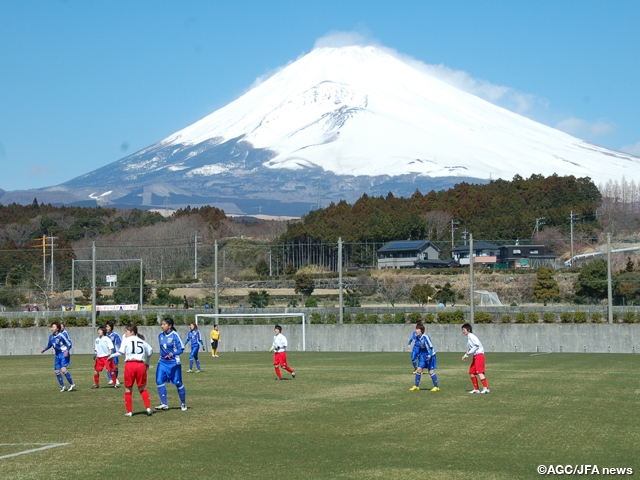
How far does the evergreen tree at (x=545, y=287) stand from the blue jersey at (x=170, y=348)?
4823cm

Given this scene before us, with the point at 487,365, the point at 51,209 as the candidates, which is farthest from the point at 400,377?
the point at 51,209

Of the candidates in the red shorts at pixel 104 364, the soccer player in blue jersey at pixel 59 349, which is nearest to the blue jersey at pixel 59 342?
the soccer player in blue jersey at pixel 59 349

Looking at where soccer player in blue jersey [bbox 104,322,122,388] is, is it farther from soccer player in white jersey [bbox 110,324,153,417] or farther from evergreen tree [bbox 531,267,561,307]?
evergreen tree [bbox 531,267,561,307]

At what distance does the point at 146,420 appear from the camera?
14.6 m

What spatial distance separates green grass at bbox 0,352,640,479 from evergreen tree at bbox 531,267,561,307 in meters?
39.0

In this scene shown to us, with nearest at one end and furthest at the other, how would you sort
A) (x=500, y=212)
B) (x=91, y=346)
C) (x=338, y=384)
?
(x=338, y=384), (x=91, y=346), (x=500, y=212)

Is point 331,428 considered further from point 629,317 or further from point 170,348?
point 629,317

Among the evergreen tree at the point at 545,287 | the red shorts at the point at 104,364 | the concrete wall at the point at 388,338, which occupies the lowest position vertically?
the concrete wall at the point at 388,338

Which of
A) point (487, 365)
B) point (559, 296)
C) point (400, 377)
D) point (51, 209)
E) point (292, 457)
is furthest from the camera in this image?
point (51, 209)

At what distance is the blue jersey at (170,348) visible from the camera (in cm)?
1552

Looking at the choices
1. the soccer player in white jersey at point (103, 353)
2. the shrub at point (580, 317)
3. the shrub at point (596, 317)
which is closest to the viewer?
the soccer player in white jersey at point (103, 353)

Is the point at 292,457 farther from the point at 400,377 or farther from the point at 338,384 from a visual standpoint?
the point at 400,377

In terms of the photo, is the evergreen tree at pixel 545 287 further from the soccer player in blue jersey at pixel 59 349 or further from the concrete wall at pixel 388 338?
the soccer player in blue jersey at pixel 59 349

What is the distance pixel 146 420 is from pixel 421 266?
71.0 meters
